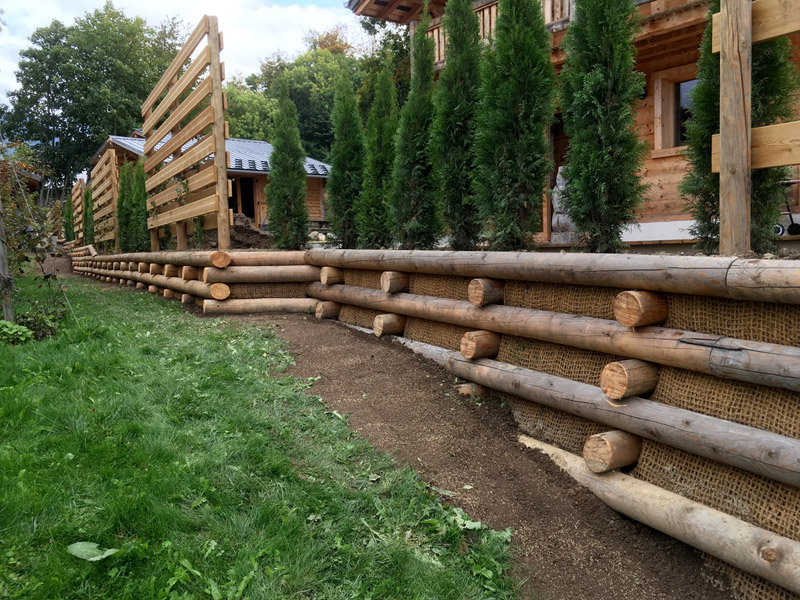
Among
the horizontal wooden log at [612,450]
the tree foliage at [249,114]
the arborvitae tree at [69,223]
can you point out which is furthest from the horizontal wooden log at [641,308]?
the tree foliage at [249,114]

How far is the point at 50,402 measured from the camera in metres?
3.61

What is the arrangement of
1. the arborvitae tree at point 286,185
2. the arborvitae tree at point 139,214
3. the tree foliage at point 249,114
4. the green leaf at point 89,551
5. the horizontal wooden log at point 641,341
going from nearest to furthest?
the green leaf at point 89,551 < the horizontal wooden log at point 641,341 < the arborvitae tree at point 286,185 < the arborvitae tree at point 139,214 < the tree foliage at point 249,114

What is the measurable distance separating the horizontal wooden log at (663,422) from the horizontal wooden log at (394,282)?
61.2 inches

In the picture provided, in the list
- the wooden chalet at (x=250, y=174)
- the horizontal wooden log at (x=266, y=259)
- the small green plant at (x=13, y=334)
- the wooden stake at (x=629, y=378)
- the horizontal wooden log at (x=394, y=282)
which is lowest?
the wooden stake at (x=629, y=378)

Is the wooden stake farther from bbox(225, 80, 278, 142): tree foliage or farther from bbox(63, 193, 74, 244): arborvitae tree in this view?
bbox(225, 80, 278, 142): tree foliage

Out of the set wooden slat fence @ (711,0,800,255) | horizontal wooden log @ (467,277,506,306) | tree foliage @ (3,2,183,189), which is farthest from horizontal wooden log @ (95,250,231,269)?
tree foliage @ (3,2,183,189)

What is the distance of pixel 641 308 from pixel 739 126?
1.34 metres

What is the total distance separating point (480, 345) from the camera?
4.37 meters

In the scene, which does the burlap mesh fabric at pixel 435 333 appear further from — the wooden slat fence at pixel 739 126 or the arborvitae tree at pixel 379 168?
the wooden slat fence at pixel 739 126

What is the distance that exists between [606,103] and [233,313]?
5180 millimetres

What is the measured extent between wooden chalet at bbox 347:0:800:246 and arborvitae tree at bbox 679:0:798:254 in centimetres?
394

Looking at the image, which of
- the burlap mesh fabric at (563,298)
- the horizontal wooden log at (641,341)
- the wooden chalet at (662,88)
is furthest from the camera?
the wooden chalet at (662,88)

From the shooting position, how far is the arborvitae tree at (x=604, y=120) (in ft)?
13.8

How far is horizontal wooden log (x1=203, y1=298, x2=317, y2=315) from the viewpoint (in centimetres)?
737
